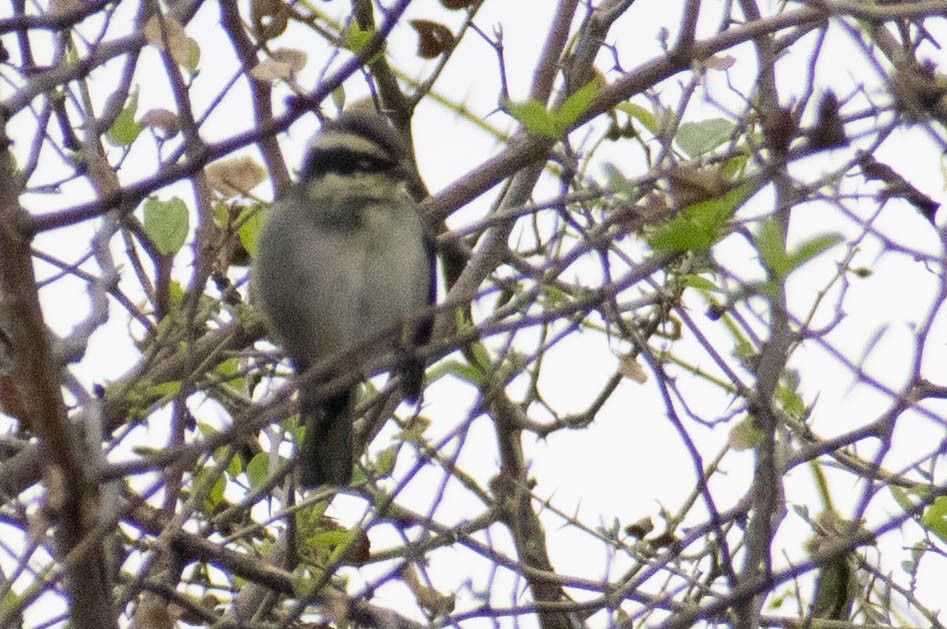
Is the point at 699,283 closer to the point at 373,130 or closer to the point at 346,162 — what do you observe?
the point at 373,130

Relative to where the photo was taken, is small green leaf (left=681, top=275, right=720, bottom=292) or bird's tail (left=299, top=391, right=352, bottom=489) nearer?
small green leaf (left=681, top=275, right=720, bottom=292)

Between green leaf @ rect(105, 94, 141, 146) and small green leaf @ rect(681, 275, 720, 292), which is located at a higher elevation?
green leaf @ rect(105, 94, 141, 146)

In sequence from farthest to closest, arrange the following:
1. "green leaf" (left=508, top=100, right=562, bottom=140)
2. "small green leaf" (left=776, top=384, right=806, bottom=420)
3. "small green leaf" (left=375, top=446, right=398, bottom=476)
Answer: "small green leaf" (left=375, top=446, right=398, bottom=476), "small green leaf" (left=776, top=384, right=806, bottom=420), "green leaf" (left=508, top=100, right=562, bottom=140)

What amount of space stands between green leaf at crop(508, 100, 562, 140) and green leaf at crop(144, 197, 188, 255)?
0.70 meters

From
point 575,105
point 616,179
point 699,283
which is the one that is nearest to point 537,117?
point 575,105

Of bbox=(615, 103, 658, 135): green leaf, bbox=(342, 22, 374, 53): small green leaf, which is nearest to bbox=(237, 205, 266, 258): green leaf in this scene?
bbox=(342, 22, 374, 53): small green leaf

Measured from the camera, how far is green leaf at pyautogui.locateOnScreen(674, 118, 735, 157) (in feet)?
8.66

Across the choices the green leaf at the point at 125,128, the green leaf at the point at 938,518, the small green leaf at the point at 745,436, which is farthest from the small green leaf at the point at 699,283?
the green leaf at the point at 125,128

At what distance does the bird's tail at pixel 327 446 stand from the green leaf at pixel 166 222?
59 centimetres

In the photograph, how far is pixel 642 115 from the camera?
2.87 m

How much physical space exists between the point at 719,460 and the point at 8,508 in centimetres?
161

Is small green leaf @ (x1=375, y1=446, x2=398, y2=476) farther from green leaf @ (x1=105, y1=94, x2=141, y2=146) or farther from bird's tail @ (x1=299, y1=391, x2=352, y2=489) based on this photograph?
green leaf @ (x1=105, y1=94, x2=141, y2=146)

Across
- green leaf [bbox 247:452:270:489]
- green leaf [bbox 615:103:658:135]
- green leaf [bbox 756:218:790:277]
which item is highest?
green leaf [bbox 615:103:658:135]

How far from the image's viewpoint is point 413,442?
3.12 meters
